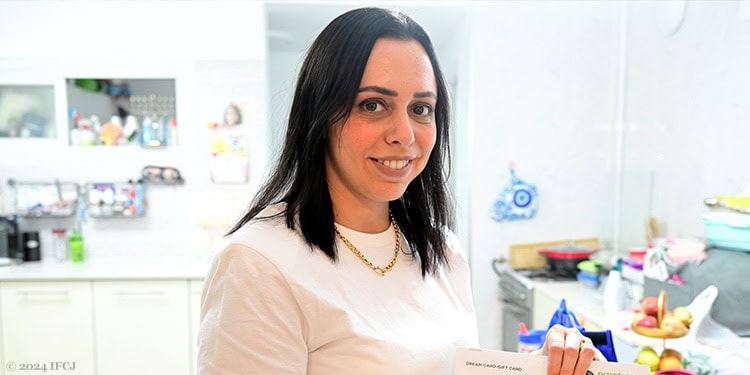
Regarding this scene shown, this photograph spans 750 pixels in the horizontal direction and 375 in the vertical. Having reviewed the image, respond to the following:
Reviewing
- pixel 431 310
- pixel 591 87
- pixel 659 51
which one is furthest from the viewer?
pixel 591 87

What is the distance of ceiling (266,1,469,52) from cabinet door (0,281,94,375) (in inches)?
36.2

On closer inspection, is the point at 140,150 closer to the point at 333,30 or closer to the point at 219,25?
the point at 219,25

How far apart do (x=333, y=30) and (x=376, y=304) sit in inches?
14.2

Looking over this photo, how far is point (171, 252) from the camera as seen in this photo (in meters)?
2.09

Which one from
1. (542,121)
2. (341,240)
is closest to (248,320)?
(341,240)

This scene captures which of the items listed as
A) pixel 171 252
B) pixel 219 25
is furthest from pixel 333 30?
pixel 171 252

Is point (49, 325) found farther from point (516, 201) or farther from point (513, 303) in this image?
point (516, 201)

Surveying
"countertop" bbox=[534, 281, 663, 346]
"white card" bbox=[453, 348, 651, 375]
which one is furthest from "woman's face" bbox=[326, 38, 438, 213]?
"countertop" bbox=[534, 281, 663, 346]

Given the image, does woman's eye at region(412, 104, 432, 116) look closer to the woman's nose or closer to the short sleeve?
the woman's nose

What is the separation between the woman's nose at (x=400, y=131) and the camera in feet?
2.09

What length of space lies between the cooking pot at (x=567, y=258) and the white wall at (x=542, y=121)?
17cm

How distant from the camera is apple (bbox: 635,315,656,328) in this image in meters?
1.19

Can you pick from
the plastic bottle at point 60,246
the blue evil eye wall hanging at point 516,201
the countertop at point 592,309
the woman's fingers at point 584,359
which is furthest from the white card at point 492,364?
the plastic bottle at point 60,246

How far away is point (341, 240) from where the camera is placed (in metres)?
0.70
